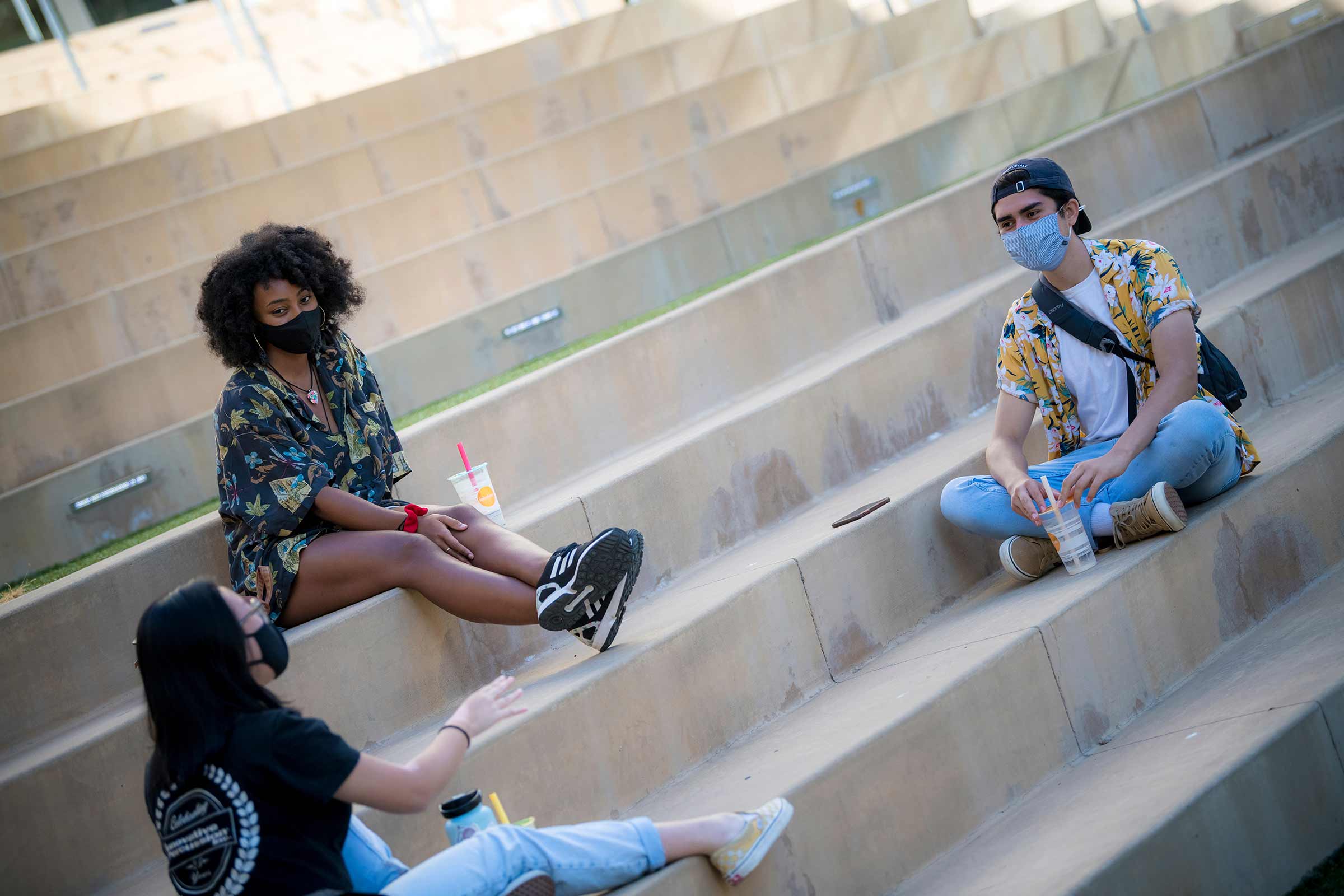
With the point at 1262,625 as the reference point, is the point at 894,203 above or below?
above

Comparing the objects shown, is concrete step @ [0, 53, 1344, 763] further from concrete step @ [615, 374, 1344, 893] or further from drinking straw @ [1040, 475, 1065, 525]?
drinking straw @ [1040, 475, 1065, 525]

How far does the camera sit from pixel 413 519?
356 centimetres

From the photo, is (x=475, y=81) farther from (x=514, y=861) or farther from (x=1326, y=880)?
(x=1326, y=880)

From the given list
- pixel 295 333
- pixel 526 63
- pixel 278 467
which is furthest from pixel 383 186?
pixel 278 467

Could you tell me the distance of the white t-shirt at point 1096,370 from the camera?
3.72m

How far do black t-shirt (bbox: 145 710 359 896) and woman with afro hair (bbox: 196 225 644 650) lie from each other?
110 centimetres

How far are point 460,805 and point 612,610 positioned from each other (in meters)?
0.85

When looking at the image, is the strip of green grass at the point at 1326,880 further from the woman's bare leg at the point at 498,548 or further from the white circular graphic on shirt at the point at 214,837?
the white circular graphic on shirt at the point at 214,837

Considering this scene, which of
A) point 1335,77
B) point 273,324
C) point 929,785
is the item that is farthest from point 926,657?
point 1335,77

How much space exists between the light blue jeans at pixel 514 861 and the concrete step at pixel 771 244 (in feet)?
10.3

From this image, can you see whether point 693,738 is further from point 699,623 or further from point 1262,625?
point 1262,625

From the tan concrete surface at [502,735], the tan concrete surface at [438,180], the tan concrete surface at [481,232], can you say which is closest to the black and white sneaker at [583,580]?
the tan concrete surface at [502,735]

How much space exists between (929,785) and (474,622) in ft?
4.38

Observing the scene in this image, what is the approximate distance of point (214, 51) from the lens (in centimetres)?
945
